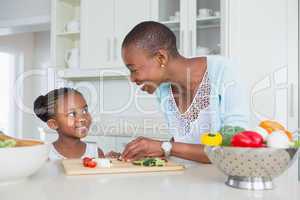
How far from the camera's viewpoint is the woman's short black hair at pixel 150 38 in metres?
1.25

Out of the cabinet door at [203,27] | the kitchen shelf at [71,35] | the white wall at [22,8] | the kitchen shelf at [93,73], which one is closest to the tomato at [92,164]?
the cabinet door at [203,27]

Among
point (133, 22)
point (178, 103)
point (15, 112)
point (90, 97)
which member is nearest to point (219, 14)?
point (133, 22)

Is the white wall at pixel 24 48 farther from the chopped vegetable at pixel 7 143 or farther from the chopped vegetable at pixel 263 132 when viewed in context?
the chopped vegetable at pixel 263 132

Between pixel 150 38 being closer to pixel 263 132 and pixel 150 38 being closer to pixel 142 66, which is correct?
pixel 142 66

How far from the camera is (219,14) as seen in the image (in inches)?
95.7

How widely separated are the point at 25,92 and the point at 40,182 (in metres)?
5.35

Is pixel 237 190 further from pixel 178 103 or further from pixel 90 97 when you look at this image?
pixel 90 97

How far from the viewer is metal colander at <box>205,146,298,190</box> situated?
777 millimetres

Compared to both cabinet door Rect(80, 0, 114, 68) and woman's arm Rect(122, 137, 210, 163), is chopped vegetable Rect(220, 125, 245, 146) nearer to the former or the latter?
woman's arm Rect(122, 137, 210, 163)

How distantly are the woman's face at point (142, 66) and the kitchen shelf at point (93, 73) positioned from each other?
4.94 ft

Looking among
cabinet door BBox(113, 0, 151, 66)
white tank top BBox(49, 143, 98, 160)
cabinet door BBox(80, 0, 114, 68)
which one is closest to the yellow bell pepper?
white tank top BBox(49, 143, 98, 160)

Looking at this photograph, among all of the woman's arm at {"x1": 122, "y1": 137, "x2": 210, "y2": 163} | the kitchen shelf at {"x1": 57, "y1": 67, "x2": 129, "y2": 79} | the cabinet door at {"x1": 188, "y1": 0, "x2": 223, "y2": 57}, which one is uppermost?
the cabinet door at {"x1": 188, "y1": 0, "x2": 223, "y2": 57}

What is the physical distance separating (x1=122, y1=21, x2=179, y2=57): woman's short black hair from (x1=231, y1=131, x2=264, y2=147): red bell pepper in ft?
1.81

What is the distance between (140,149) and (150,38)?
0.39 m
